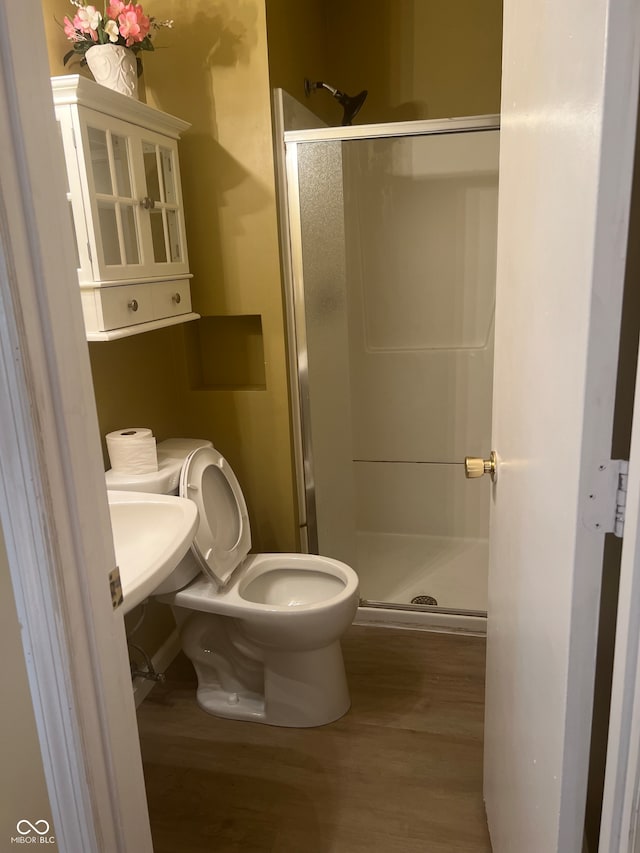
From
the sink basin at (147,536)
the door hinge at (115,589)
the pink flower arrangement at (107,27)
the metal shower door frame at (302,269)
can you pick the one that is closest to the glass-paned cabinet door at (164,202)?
the pink flower arrangement at (107,27)

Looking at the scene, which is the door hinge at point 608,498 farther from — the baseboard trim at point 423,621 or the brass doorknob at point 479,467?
the baseboard trim at point 423,621

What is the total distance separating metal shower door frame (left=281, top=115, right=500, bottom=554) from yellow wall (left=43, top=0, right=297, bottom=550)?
0.22 ft

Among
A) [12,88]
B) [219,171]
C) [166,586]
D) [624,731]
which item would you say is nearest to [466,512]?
[166,586]

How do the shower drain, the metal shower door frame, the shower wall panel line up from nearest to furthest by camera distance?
the metal shower door frame < the shower drain < the shower wall panel

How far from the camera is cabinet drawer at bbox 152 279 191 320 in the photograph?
6.27ft

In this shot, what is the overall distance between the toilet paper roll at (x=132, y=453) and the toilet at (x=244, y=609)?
0.08 ft

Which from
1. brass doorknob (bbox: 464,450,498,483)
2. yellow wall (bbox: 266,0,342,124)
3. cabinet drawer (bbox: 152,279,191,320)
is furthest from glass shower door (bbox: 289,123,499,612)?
brass doorknob (bbox: 464,450,498,483)

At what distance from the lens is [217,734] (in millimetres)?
1937

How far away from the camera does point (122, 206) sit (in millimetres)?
1730

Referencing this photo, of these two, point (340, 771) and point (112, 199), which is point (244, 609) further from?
point (112, 199)

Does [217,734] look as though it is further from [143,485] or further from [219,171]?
[219,171]

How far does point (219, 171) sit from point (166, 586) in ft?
4.43

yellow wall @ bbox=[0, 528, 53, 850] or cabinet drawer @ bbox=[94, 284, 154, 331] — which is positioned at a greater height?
cabinet drawer @ bbox=[94, 284, 154, 331]

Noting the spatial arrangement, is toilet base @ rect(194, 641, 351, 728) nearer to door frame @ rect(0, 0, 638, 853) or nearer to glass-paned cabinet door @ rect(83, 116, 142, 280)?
door frame @ rect(0, 0, 638, 853)
